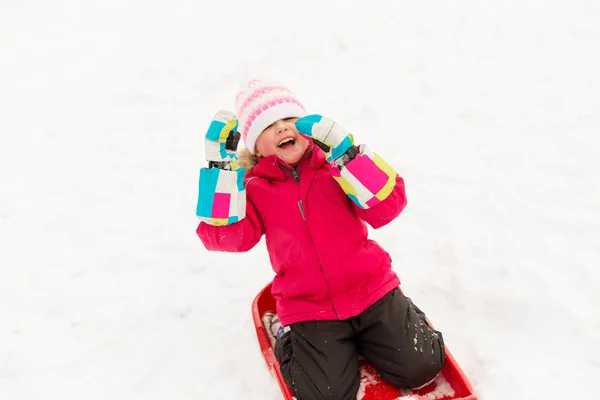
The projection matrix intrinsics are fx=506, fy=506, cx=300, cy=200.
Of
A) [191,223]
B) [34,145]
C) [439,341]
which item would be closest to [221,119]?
[439,341]

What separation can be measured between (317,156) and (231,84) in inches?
124

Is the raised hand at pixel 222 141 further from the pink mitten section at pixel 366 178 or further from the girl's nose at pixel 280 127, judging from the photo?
the pink mitten section at pixel 366 178

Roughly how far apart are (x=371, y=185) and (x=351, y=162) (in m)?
0.12

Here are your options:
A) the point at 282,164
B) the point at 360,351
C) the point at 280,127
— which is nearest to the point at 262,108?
the point at 280,127

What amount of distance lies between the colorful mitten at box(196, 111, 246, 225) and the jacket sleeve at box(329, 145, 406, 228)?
15.9 inches

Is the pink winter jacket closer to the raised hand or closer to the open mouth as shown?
the open mouth

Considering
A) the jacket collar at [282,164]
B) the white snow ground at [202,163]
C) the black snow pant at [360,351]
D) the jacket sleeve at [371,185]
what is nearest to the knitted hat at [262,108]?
the jacket collar at [282,164]

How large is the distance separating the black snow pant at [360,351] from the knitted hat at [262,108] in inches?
34.5

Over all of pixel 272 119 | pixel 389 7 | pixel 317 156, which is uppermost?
pixel 389 7

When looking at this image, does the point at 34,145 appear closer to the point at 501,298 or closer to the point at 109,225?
the point at 109,225

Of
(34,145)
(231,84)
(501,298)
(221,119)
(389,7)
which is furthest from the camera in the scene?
(389,7)

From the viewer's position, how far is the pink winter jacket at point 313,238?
2145mm

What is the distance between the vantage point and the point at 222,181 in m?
2.06

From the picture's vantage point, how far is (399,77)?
4852mm
